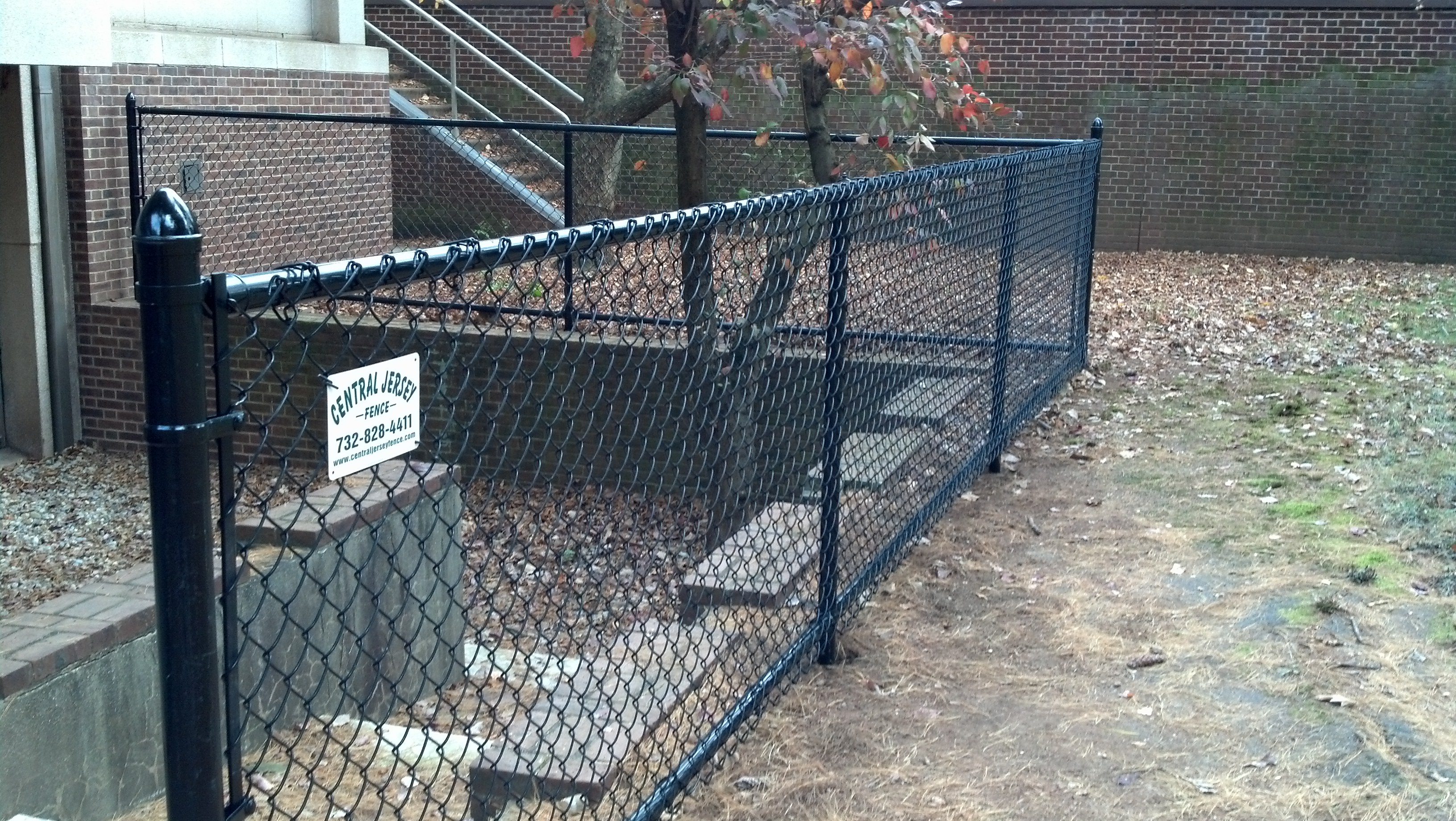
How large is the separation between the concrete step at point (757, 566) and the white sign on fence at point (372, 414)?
226 centimetres

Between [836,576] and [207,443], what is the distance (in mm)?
2853

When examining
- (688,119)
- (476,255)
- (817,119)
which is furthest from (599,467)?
(476,255)

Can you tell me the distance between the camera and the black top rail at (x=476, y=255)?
6.21 ft

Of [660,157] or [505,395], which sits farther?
[660,157]

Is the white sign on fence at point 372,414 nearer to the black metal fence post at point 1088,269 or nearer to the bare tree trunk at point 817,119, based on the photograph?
the bare tree trunk at point 817,119

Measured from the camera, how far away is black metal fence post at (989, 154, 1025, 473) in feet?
20.3

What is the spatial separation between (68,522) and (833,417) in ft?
15.8

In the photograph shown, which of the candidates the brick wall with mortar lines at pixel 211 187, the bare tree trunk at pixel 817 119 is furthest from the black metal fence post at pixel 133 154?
the bare tree trunk at pixel 817 119

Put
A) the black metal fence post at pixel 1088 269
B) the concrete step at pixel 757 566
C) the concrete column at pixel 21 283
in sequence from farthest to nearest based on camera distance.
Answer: the black metal fence post at pixel 1088 269 → the concrete column at pixel 21 283 → the concrete step at pixel 757 566

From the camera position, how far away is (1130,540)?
572cm

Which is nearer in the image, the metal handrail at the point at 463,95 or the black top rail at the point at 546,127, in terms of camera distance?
the black top rail at the point at 546,127

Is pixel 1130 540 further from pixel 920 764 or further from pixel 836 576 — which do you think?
pixel 920 764

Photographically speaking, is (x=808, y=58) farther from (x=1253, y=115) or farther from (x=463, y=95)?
(x=1253, y=115)

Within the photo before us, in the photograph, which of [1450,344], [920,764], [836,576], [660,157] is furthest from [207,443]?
[660,157]
